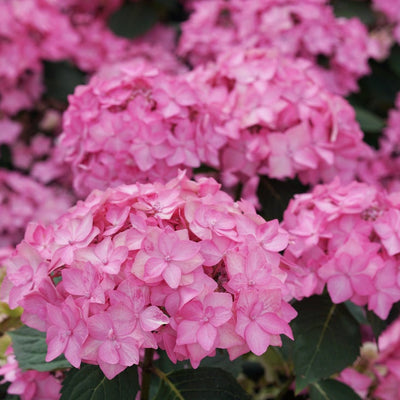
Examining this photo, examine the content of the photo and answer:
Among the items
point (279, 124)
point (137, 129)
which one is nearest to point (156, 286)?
point (137, 129)

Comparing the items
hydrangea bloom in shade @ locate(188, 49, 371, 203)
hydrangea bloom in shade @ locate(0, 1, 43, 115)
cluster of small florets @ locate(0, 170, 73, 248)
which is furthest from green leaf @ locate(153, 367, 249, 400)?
hydrangea bloom in shade @ locate(0, 1, 43, 115)

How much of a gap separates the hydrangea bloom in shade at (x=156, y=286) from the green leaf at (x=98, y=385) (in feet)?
0.25

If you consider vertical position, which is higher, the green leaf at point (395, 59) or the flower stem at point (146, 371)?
the green leaf at point (395, 59)

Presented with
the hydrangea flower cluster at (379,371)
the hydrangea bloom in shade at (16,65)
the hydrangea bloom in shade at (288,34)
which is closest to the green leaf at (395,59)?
the hydrangea bloom in shade at (288,34)

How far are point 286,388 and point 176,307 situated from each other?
50cm

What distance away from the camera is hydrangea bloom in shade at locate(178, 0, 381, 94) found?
1.61m

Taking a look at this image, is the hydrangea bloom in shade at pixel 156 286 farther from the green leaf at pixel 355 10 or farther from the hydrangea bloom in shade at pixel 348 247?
the green leaf at pixel 355 10

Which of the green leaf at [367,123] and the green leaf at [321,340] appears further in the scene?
the green leaf at [367,123]

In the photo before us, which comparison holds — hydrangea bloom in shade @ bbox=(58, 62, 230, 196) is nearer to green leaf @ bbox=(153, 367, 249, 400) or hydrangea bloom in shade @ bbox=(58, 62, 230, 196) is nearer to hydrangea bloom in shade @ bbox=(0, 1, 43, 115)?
green leaf @ bbox=(153, 367, 249, 400)

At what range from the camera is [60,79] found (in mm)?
2092

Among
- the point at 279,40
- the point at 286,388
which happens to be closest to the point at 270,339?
the point at 286,388

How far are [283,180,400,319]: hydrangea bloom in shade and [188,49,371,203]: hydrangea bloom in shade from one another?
0.65 ft

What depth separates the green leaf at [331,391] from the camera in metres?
1.03

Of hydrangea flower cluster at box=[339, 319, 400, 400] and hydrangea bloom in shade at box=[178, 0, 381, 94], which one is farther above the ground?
hydrangea bloom in shade at box=[178, 0, 381, 94]
